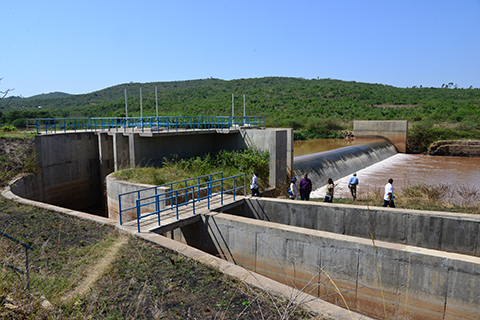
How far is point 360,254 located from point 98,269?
227 inches

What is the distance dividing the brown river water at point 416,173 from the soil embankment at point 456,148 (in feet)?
4.14

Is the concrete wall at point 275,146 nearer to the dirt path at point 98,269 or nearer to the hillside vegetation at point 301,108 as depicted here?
the dirt path at point 98,269

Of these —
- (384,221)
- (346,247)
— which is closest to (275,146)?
(384,221)

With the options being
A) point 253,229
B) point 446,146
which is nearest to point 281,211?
point 253,229

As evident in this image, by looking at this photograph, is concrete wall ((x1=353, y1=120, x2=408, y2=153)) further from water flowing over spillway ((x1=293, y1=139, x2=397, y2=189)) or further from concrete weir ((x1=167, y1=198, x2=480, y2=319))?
concrete weir ((x1=167, y1=198, x2=480, y2=319))

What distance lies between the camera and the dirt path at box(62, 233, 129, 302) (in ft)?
18.2

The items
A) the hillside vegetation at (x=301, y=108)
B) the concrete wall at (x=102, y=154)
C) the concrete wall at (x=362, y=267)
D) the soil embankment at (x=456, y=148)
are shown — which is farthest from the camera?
the hillside vegetation at (x=301, y=108)

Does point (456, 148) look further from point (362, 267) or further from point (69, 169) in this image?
point (69, 169)

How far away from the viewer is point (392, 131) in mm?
41375

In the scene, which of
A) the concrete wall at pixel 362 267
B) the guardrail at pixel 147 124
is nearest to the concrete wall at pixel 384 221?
the concrete wall at pixel 362 267

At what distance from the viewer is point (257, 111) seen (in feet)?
256

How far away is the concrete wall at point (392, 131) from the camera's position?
40688mm

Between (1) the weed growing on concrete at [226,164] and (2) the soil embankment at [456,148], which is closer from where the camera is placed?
(1) the weed growing on concrete at [226,164]

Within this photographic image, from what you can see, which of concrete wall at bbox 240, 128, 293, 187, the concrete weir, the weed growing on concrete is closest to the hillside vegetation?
the weed growing on concrete
